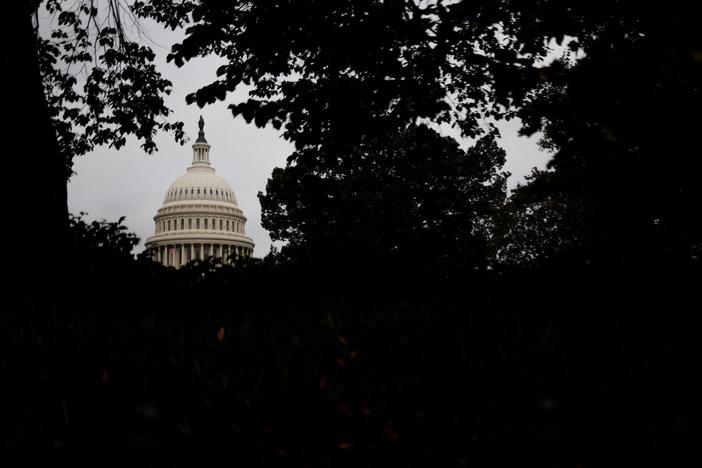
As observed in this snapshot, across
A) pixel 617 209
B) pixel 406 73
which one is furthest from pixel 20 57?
pixel 617 209

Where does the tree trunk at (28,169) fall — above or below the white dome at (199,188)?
below

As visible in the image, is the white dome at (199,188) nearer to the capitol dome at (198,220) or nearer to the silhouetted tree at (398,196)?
the capitol dome at (198,220)

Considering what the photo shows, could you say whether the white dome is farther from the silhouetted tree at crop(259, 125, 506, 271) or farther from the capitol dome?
the silhouetted tree at crop(259, 125, 506, 271)

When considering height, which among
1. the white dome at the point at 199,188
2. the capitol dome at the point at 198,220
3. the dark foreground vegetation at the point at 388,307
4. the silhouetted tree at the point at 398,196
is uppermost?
the white dome at the point at 199,188

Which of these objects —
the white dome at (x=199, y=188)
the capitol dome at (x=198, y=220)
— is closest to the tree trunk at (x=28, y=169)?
the capitol dome at (x=198, y=220)

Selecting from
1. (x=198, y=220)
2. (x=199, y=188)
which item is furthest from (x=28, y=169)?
(x=199, y=188)

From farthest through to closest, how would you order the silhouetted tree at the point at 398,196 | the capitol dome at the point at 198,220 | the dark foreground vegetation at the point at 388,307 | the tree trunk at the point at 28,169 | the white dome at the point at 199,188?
the white dome at the point at 199,188 < the capitol dome at the point at 198,220 < the silhouetted tree at the point at 398,196 < the tree trunk at the point at 28,169 < the dark foreground vegetation at the point at 388,307

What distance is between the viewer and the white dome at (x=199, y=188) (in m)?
124

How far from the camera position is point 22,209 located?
8.37 metres

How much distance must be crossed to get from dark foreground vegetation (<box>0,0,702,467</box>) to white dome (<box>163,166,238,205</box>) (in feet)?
376

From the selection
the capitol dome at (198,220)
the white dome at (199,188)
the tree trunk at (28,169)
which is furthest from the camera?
the white dome at (199,188)

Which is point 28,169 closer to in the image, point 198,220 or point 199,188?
point 198,220

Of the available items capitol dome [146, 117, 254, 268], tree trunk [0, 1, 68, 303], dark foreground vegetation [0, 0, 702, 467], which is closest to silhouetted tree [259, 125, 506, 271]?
dark foreground vegetation [0, 0, 702, 467]

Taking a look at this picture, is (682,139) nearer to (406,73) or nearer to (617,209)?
(617,209)
